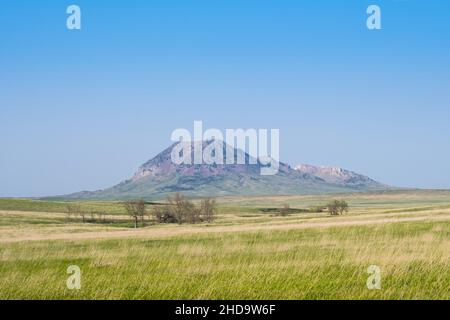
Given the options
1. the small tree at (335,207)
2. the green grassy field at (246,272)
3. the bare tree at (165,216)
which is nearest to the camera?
the green grassy field at (246,272)

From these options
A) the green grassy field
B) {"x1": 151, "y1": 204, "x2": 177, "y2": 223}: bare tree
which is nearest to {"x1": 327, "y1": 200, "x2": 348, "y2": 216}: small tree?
{"x1": 151, "y1": 204, "x2": 177, "y2": 223}: bare tree

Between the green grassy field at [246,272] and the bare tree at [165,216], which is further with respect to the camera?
the bare tree at [165,216]

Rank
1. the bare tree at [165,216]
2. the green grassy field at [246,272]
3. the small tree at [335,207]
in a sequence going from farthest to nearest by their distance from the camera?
the small tree at [335,207]
the bare tree at [165,216]
the green grassy field at [246,272]

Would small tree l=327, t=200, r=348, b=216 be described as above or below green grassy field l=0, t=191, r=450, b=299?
below

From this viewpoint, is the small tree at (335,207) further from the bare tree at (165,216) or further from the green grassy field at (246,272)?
the green grassy field at (246,272)

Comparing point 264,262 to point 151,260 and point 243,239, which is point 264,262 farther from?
point 243,239

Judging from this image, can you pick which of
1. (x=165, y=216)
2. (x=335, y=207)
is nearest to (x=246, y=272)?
(x=165, y=216)

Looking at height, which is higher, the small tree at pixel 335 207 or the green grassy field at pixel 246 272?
the green grassy field at pixel 246 272

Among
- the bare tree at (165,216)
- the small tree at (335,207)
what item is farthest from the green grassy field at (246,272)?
the small tree at (335,207)

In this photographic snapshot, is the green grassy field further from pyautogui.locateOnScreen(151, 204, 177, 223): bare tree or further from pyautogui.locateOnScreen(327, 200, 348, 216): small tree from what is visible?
pyautogui.locateOnScreen(327, 200, 348, 216): small tree

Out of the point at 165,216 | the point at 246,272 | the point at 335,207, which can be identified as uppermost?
the point at 246,272

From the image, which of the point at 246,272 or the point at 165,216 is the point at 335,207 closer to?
the point at 165,216
